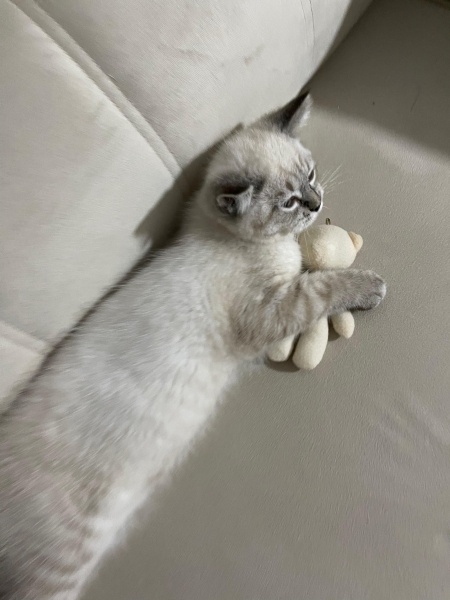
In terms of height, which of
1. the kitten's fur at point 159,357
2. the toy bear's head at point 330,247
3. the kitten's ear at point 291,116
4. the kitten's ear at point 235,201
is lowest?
the kitten's fur at point 159,357

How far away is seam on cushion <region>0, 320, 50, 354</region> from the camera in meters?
0.87

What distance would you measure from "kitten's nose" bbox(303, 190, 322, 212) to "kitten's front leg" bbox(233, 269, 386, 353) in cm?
17

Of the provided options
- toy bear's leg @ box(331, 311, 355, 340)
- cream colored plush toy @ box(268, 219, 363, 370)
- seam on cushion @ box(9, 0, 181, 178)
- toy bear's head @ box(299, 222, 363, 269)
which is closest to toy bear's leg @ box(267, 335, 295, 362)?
cream colored plush toy @ box(268, 219, 363, 370)

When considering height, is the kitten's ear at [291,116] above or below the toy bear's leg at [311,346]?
above

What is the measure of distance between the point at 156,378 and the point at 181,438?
0.48 feet

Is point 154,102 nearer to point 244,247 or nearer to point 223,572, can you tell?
point 244,247

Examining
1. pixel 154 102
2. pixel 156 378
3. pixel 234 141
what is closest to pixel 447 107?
pixel 234 141

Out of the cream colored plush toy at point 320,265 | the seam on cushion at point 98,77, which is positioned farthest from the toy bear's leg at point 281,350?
the seam on cushion at point 98,77

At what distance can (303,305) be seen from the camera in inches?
42.8

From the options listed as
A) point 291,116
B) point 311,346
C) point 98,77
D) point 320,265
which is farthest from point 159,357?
point 291,116

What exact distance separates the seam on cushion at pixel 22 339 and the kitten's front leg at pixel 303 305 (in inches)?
17.0

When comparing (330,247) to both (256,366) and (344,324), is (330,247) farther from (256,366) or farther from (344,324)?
(256,366)

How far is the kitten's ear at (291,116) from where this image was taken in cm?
114

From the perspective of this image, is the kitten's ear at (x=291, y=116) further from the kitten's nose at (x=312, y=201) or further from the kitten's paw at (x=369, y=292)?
the kitten's paw at (x=369, y=292)
